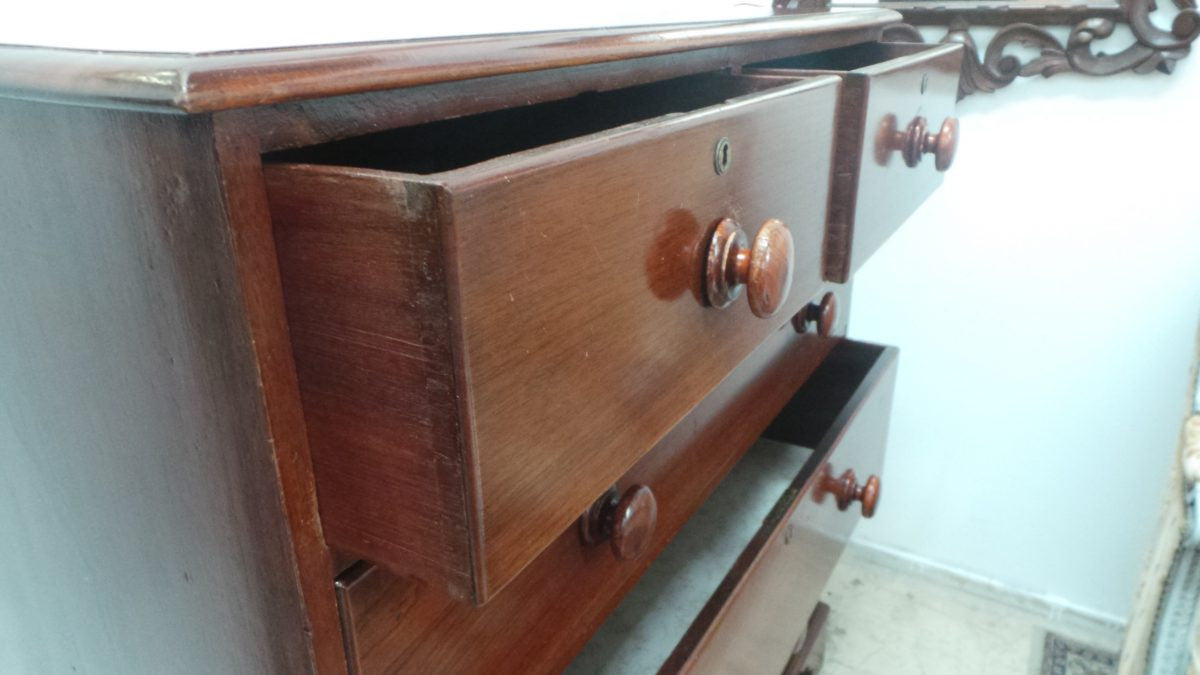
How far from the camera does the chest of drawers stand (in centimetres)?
23

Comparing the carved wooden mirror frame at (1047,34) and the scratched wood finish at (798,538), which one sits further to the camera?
the carved wooden mirror frame at (1047,34)

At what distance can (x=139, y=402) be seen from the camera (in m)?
0.28

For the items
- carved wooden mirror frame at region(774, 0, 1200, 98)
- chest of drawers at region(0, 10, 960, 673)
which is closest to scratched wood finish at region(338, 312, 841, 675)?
chest of drawers at region(0, 10, 960, 673)

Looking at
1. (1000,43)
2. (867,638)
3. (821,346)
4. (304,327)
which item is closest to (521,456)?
(304,327)

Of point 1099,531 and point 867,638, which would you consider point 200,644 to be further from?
point 1099,531

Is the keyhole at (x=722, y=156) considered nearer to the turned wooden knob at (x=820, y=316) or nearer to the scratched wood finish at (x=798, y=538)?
the scratched wood finish at (x=798, y=538)

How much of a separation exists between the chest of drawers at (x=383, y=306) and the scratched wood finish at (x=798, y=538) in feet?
0.42

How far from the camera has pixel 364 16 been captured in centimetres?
35

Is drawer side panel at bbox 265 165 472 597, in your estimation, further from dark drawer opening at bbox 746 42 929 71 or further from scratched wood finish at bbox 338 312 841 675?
dark drawer opening at bbox 746 42 929 71

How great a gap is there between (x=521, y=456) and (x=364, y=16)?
0.67 ft

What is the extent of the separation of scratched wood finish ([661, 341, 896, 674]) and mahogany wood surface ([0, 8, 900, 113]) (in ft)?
1.11

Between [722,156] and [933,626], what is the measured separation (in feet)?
3.44

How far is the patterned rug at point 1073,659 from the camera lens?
1113mm

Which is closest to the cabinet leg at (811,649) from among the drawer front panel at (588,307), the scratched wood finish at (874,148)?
the scratched wood finish at (874,148)
